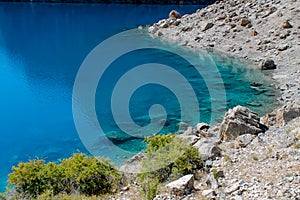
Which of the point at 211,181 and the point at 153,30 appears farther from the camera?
the point at 153,30

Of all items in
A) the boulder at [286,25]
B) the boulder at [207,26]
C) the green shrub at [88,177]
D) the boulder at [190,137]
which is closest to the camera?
the green shrub at [88,177]

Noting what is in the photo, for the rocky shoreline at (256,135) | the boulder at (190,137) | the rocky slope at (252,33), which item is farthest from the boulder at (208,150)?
the rocky slope at (252,33)

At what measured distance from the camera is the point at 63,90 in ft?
98.0

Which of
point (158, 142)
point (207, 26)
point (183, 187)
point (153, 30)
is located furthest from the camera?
point (153, 30)

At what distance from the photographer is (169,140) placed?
14727 mm

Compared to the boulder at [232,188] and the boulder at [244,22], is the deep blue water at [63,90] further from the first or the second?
the boulder at [232,188]

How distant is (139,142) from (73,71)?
54.4 feet

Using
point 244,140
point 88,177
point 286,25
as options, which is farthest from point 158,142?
point 286,25

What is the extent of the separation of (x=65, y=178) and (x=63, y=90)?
58.0 ft

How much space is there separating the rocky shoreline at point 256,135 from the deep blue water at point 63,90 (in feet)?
7.44

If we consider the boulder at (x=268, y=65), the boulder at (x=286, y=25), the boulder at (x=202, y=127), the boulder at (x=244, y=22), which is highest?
the boulder at (x=244, y=22)

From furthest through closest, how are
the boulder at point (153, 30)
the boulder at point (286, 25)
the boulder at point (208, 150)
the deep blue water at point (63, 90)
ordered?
1. the boulder at point (153, 30)
2. the boulder at point (286, 25)
3. the deep blue water at point (63, 90)
4. the boulder at point (208, 150)

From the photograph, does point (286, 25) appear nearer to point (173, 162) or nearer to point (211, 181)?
point (173, 162)

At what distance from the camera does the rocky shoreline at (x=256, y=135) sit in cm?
1131
